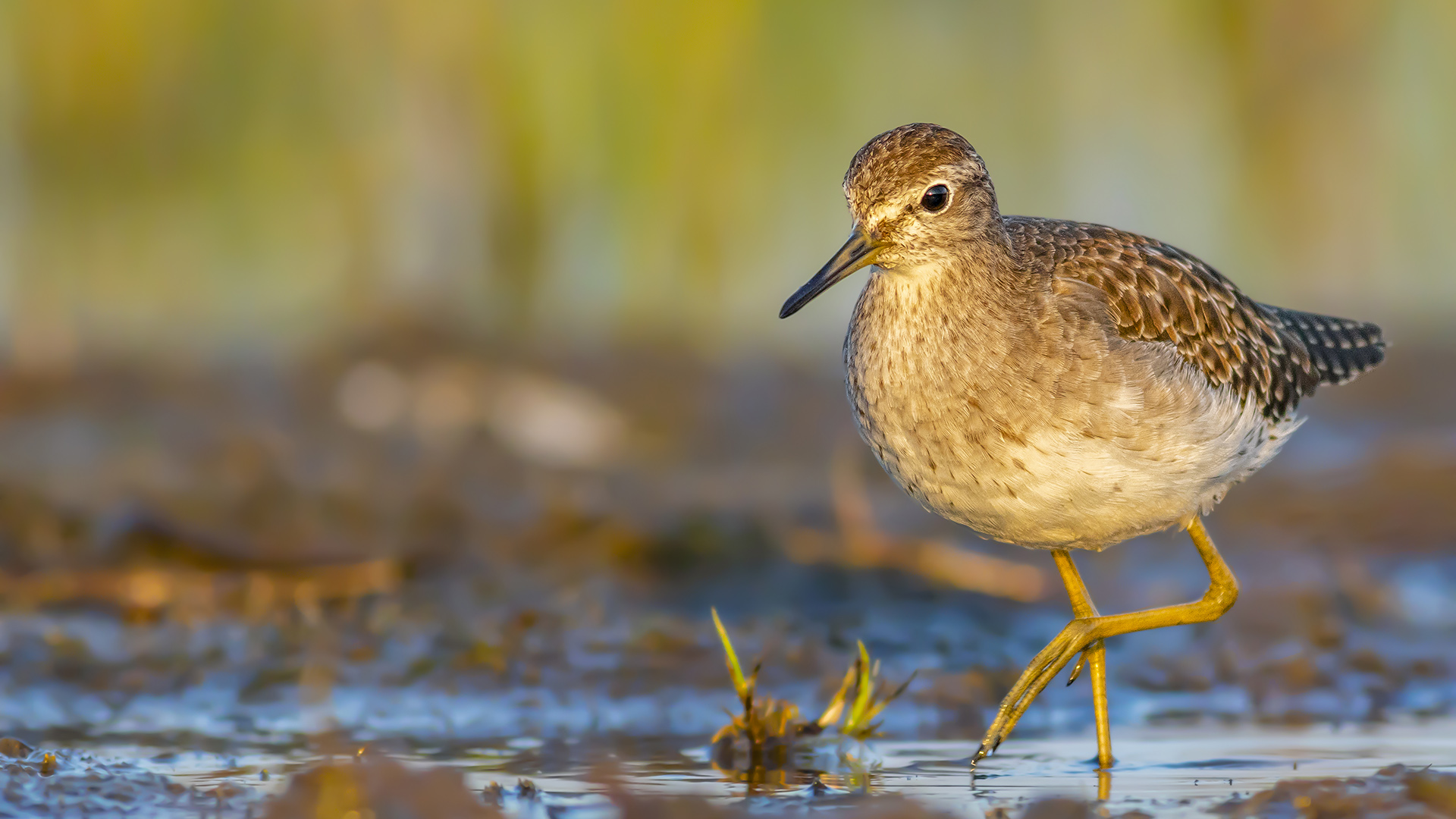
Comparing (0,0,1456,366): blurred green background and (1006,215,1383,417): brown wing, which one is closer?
(1006,215,1383,417): brown wing

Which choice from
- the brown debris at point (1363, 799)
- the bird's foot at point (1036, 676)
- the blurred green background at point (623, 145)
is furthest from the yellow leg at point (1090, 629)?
the blurred green background at point (623, 145)

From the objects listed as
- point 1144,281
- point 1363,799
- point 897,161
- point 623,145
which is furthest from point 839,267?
point 623,145

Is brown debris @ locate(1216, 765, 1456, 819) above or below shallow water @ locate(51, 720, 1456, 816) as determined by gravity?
below

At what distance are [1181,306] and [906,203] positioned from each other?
1.23 meters

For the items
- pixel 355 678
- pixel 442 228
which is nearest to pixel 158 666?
pixel 355 678

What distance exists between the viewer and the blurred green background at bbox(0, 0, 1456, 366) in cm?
1128

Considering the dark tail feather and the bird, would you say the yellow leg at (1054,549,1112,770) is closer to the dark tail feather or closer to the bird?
the bird

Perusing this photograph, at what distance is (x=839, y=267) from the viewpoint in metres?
5.38

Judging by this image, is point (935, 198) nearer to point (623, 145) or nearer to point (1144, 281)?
point (1144, 281)

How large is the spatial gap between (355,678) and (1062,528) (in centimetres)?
304

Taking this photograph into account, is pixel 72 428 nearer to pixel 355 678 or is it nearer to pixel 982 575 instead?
pixel 355 678

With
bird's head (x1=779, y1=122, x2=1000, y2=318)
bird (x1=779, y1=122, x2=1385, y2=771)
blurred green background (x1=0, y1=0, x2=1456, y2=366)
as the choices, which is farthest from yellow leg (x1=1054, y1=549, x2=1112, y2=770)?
blurred green background (x1=0, y1=0, x2=1456, y2=366)

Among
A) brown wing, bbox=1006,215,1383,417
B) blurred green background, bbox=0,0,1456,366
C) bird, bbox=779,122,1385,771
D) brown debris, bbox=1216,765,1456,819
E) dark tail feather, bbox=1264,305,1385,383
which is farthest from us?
blurred green background, bbox=0,0,1456,366

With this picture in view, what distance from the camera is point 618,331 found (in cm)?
1320
